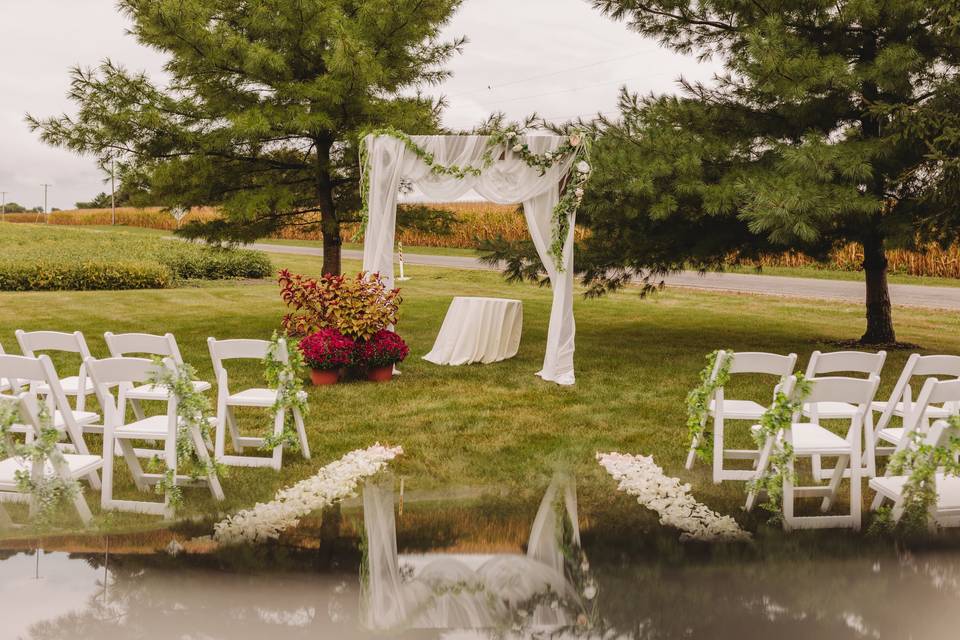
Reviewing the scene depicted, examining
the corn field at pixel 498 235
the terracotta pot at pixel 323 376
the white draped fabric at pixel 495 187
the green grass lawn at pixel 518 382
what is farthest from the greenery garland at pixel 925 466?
the corn field at pixel 498 235

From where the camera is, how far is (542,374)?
10180mm

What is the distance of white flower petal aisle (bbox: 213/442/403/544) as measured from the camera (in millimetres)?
4961

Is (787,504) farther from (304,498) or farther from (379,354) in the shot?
(379,354)

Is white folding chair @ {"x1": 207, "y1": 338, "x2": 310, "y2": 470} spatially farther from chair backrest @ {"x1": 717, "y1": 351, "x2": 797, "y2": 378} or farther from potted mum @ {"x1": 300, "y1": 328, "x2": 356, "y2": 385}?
chair backrest @ {"x1": 717, "y1": 351, "x2": 797, "y2": 378}

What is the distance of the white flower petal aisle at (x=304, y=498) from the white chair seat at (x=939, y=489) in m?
3.30

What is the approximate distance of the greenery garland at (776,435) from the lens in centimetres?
496

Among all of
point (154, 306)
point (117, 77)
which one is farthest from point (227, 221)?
point (154, 306)

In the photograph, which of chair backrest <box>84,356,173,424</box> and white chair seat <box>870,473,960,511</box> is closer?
white chair seat <box>870,473,960,511</box>

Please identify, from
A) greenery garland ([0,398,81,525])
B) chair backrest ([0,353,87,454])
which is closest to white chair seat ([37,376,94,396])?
chair backrest ([0,353,87,454])

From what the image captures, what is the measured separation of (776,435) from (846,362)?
111cm

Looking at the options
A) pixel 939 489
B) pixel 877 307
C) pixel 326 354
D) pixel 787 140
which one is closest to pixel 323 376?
pixel 326 354

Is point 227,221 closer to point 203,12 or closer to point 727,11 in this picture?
point 203,12

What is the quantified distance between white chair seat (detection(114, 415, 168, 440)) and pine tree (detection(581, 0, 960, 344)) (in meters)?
6.43

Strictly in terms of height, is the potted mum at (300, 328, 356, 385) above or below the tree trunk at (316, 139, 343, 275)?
below
